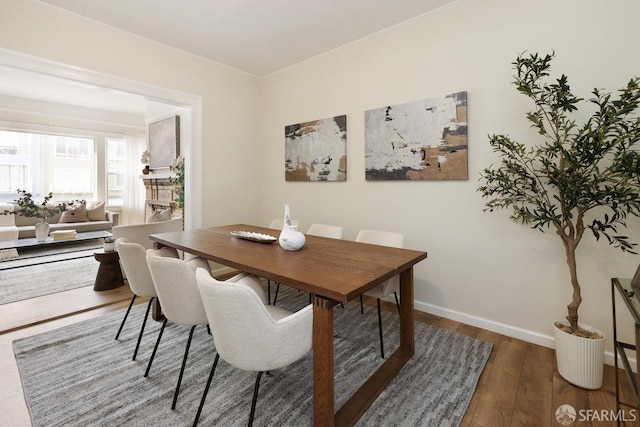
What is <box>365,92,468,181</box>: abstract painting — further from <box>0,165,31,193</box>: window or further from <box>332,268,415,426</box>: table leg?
<box>0,165,31,193</box>: window

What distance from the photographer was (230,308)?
46.6 inches

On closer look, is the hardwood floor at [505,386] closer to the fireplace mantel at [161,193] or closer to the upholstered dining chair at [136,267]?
the upholstered dining chair at [136,267]

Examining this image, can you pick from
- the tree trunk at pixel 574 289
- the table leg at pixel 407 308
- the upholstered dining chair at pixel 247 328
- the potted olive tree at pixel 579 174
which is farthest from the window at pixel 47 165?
the tree trunk at pixel 574 289

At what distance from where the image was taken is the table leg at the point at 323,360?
4.33 ft

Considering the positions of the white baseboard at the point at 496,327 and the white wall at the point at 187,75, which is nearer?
the white baseboard at the point at 496,327

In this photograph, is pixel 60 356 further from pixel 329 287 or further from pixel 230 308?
pixel 329 287

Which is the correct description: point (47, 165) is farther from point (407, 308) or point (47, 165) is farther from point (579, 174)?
point (579, 174)

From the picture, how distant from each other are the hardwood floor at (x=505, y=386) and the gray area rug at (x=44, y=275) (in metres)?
0.68

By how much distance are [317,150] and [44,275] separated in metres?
3.97

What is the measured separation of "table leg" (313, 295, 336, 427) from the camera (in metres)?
1.32

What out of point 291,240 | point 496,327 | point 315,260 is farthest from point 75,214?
point 496,327

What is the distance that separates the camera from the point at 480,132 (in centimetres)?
239

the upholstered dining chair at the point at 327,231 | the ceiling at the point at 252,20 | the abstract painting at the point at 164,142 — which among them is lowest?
the upholstered dining chair at the point at 327,231

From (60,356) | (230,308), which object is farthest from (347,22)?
(60,356)
